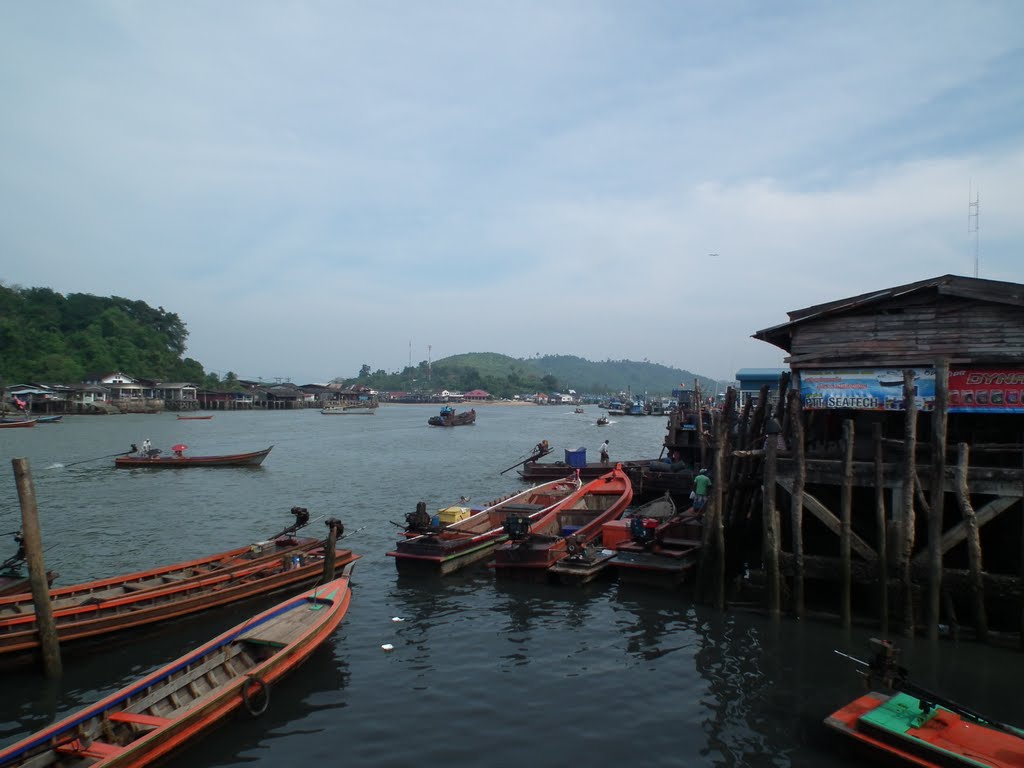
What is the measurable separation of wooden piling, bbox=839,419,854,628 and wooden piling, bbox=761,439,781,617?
1.21m

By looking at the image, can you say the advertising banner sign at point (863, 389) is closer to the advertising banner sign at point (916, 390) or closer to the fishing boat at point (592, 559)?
the advertising banner sign at point (916, 390)

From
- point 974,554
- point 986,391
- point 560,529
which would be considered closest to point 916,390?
point 986,391

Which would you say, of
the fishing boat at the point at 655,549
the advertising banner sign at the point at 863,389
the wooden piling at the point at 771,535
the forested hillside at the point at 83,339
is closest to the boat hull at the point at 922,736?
the wooden piling at the point at 771,535

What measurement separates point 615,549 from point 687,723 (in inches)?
291

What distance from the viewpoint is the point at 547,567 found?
1666 cm

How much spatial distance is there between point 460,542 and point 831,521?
9.30m

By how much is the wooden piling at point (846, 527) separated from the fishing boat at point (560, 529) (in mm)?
6204

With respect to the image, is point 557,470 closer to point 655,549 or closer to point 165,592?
point 655,549

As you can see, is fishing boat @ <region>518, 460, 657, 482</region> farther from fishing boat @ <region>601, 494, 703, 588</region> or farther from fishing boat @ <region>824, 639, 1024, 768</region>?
fishing boat @ <region>824, 639, 1024, 768</region>

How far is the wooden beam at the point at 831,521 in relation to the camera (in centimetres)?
1310

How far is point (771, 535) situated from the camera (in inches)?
535

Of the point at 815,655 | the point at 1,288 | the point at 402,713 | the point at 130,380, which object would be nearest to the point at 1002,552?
the point at 815,655

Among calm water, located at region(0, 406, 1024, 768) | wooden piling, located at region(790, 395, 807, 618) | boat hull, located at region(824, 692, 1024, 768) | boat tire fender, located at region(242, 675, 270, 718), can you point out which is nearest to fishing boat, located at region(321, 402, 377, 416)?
calm water, located at region(0, 406, 1024, 768)

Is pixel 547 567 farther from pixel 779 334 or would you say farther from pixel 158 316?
pixel 158 316
